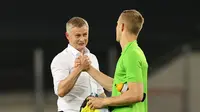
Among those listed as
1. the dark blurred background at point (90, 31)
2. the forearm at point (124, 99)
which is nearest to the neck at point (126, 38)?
the forearm at point (124, 99)

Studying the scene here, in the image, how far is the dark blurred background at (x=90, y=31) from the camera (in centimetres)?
758

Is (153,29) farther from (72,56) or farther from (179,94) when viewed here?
(72,56)

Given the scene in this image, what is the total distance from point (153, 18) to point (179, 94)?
1420 millimetres

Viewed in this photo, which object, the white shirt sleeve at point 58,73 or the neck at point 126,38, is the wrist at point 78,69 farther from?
the neck at point 126,38

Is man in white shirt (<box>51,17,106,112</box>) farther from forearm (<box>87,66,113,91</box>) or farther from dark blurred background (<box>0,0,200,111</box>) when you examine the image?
dark blurred background (<box>0,0,200,111</box>)

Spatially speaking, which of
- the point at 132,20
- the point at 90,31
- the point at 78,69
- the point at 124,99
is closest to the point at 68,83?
the point at 78,69

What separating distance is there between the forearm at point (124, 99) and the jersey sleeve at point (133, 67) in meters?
0.08

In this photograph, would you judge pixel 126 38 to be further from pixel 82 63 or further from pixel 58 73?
pixel 58 73

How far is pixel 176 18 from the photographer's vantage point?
26.9 feet

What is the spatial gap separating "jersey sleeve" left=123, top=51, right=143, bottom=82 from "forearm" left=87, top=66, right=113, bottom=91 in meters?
0.36

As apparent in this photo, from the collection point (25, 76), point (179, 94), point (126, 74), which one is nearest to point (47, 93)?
point (25, 76)

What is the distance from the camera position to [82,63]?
316cm

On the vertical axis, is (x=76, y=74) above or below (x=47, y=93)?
below

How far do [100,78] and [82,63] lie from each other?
0.55ft
